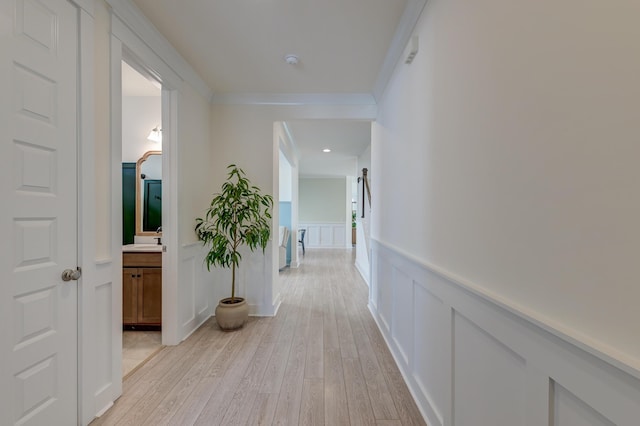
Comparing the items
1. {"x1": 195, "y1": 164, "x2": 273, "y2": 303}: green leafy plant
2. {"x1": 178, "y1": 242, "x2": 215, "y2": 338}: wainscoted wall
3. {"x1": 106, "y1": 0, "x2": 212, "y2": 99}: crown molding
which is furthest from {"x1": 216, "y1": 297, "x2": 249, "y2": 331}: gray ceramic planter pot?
{"x1": 106, "y1": 0, "x2": 212, "y2": 99}: crown molding

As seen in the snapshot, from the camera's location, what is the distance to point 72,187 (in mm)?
1506

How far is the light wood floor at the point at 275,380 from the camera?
5.63 feet

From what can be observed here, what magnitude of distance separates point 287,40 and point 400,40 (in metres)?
0.86

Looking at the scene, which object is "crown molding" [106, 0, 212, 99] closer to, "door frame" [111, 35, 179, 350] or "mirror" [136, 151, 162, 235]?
"door frame" [111, 35, 179, 350]

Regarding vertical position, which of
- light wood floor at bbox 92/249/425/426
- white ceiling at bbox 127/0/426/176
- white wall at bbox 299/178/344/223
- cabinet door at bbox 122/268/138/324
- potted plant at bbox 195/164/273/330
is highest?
white ceiling at bbox 127/0/426/176

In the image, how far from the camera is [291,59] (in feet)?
8.27

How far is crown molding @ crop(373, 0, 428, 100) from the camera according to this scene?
1.83 m

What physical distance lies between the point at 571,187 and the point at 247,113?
315 cm

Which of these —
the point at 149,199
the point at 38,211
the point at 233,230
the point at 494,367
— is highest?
the point at 149,199

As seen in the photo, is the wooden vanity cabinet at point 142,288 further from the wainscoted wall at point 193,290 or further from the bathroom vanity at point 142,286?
the wainscoted wall at point 193,290

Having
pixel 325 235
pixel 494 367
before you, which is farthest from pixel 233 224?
pixel 325 235

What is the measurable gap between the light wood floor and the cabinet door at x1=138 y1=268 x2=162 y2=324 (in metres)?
0.44

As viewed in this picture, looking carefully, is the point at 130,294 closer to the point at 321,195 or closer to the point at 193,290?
the point at 193,290

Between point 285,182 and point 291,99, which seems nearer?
point 291,99
